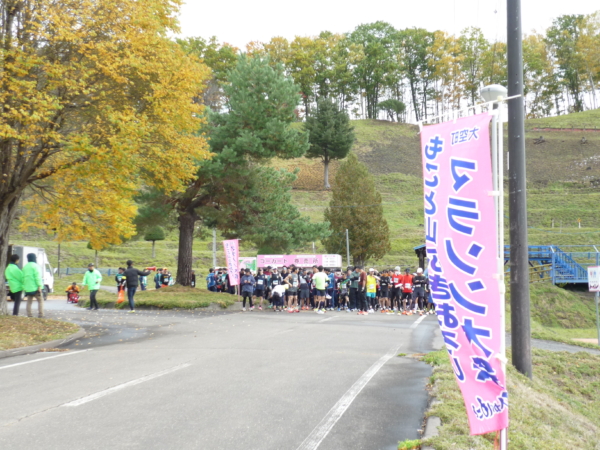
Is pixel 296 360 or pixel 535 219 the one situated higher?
pixel 535 219

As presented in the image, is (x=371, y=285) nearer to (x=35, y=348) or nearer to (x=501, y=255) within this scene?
(x=35, y=348)

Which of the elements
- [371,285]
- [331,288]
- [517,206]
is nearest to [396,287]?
[371,285]

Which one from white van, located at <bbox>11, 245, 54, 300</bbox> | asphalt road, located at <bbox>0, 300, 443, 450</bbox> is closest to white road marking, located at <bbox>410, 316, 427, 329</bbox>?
asphalt road, located at <bbox>0, 300, 443, 450</bbox>

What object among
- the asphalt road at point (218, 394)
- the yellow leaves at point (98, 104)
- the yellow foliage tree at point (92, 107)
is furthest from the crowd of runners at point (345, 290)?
the asphalt road at point (218, 394)

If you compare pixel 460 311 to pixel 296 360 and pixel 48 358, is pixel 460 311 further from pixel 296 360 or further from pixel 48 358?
pixel 48 358

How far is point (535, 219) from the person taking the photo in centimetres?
4928

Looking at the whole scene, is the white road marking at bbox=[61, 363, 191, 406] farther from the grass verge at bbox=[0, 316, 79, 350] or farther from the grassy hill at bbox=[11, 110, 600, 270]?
the grassy hill at bbox=[11, 110, 600, 270]

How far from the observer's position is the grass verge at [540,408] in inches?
194

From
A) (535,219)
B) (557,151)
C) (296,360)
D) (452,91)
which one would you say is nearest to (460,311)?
(296,360)

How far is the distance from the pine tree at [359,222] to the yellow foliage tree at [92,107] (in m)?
24.4

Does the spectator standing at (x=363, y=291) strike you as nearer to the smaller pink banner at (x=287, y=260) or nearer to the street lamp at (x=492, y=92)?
the smaller pink banner at (x=287, y=260)

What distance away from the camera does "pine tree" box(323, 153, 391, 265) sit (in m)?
39.2

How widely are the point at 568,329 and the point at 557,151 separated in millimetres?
52915

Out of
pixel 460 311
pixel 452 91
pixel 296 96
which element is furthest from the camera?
pixel 452 91
